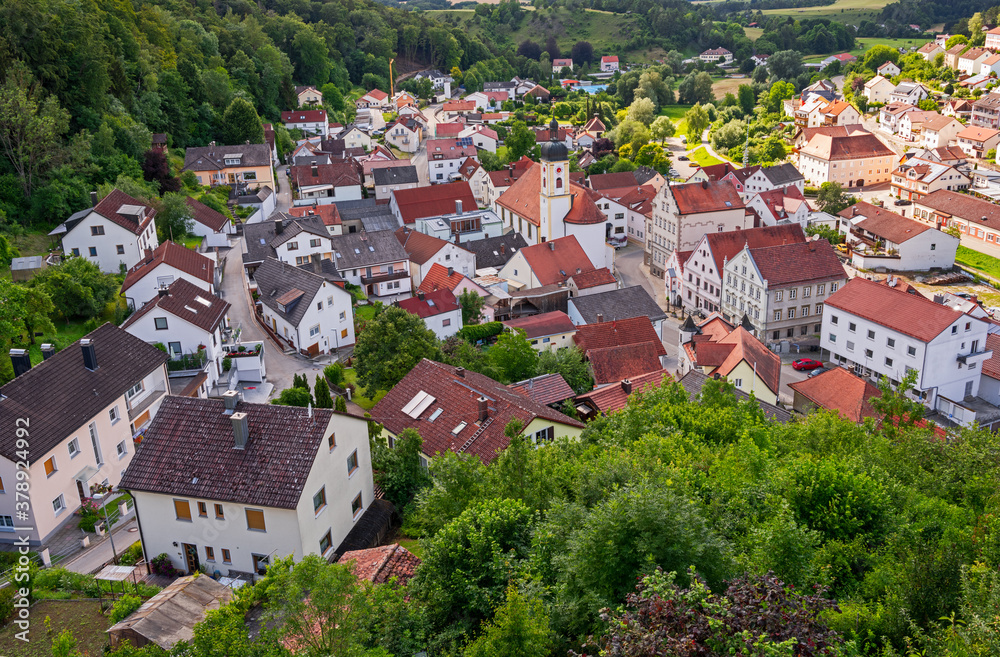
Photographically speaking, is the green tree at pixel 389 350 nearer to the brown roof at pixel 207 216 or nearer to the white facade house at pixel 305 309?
the white facade house at pixel 305 309

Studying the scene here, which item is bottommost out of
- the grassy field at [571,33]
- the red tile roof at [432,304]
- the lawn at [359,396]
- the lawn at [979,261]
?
the lawn at [979,261]

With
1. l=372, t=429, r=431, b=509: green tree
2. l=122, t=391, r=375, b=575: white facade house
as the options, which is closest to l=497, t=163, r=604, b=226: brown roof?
l=372, t=429, r=431, b=509: green tree

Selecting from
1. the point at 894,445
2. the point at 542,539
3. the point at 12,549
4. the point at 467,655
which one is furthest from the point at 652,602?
the point at 12,549

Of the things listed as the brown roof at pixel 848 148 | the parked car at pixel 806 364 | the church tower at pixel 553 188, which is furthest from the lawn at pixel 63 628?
the brown roof at pixel 848 148

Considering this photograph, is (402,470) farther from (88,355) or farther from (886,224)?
(886,224)

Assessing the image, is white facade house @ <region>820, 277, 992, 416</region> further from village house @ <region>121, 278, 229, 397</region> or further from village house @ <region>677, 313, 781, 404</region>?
village house @ <region>121, 278, 229, 397</region>

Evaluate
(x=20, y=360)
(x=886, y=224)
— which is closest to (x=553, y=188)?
(x=886, y=224)
